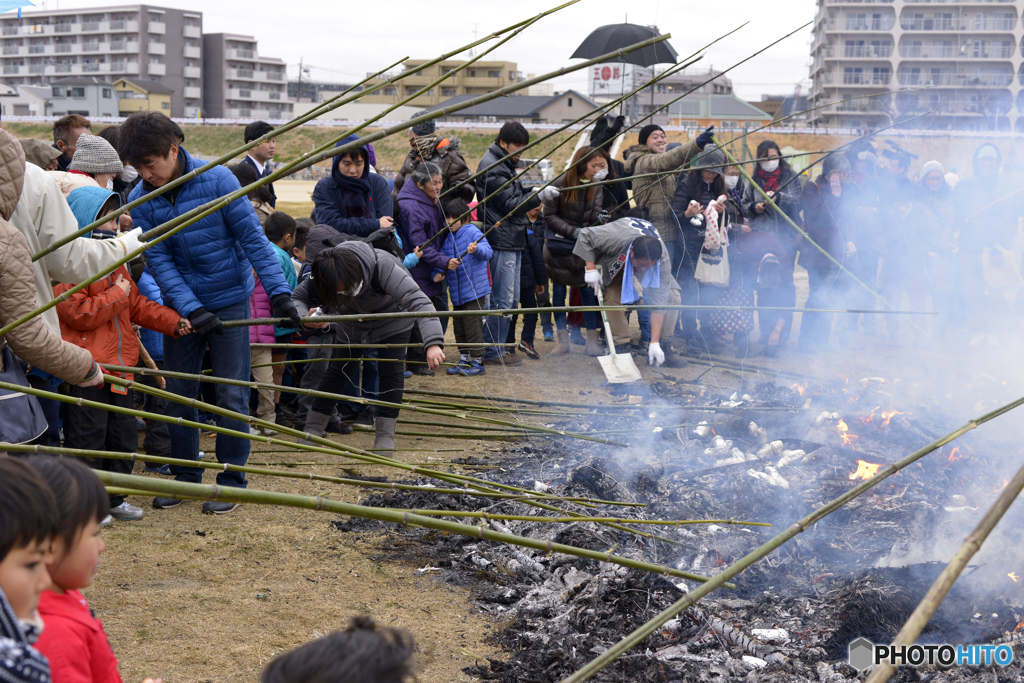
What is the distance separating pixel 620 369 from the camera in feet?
22.2

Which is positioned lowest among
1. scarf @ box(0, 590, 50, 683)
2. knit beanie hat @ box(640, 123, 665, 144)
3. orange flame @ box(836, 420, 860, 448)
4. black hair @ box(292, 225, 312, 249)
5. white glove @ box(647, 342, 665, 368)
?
orange flame @ box(836, 420, 860, 448)

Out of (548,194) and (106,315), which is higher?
Answer: (548,194)

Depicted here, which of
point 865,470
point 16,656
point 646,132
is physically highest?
point 646,132

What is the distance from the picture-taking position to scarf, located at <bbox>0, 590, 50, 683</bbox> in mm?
1113

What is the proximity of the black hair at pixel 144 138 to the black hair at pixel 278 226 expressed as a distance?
211 centimetres

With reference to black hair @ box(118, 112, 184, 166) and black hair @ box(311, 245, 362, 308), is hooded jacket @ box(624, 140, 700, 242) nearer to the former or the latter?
black hair @ box(311, 245, 362, 308)

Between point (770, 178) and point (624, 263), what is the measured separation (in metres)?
2.11

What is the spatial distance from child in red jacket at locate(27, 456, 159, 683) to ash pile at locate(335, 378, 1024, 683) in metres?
1.53

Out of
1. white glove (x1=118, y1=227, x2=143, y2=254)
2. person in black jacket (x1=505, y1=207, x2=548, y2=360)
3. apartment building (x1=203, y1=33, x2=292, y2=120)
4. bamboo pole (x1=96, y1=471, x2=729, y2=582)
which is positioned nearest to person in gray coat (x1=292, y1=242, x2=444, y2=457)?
white glove (x1=118, y1=227, x2=143, y2=254)

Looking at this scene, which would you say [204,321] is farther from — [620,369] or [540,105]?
[540,105]

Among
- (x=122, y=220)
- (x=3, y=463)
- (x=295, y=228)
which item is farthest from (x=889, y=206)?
(x=3, y=463)

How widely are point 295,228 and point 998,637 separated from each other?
5.06 metres

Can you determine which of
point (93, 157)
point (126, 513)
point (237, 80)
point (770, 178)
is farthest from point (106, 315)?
point (237, 80)

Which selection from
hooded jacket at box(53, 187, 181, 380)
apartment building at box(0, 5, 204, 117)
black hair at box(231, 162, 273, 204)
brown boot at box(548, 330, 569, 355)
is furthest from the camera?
apartment building at box(0, 5, 204, 117)
